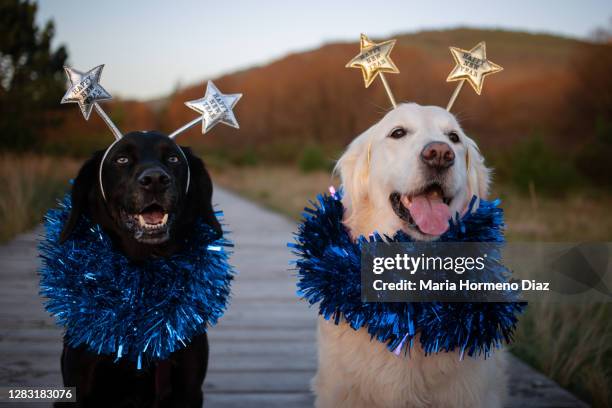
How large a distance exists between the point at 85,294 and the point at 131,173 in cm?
52

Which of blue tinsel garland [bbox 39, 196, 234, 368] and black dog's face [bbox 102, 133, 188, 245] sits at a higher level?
black dog's face [bbox 102, 133, 188, 245]

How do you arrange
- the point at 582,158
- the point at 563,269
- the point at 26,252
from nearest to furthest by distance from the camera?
the point at 563,269 < the point at 26,252 < the point at 582,158

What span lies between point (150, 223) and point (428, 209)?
114 centimetres

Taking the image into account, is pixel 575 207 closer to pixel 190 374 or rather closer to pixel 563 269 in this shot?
pixel 563 269

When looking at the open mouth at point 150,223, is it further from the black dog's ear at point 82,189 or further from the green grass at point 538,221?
the green grass at point 538,221

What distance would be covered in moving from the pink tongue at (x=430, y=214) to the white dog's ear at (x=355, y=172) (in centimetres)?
29

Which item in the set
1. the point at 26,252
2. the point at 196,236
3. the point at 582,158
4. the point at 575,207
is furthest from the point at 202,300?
the point at 582,158

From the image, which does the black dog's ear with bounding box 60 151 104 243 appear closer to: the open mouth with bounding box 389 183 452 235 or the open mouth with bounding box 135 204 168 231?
the open mouth with bounding box 135 204 168 231

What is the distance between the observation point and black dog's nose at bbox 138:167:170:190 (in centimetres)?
218

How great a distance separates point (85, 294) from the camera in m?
2.20

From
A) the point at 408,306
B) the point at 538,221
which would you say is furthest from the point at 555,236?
the point at 408,306

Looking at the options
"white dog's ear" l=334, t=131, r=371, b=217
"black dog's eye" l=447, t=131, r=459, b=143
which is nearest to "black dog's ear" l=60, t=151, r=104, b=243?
"white dog's ear" l=334, t=131, r=371, b=217

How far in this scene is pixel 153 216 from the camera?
2279 millimetres

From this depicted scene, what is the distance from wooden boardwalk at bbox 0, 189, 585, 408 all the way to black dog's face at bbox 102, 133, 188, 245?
0.98 meters
